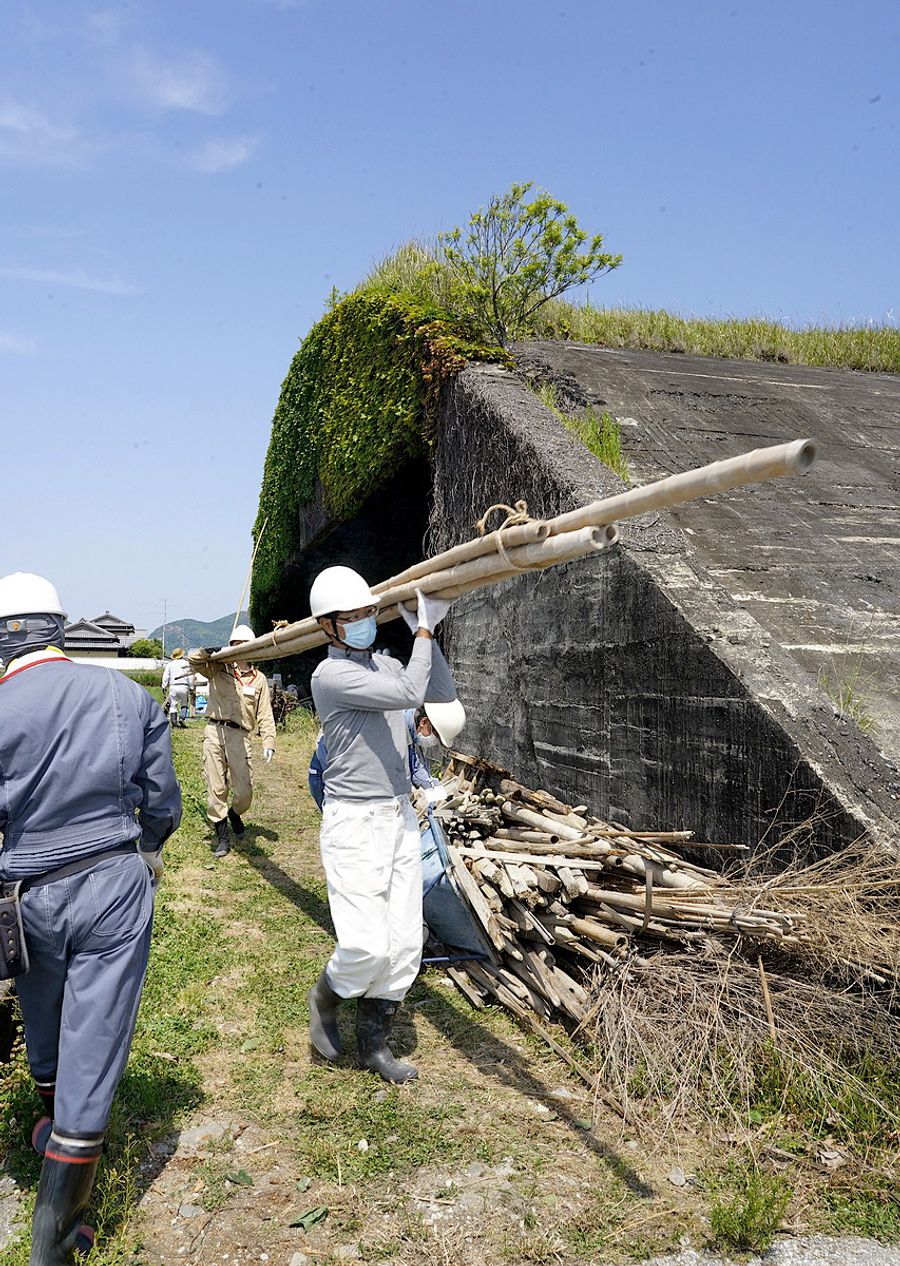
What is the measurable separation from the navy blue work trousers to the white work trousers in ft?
3.86

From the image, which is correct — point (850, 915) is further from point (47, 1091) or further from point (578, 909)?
point (47, 1091)

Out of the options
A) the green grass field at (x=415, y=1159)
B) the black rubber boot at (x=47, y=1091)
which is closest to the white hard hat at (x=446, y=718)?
the green grass field at (x=415, y=1159)

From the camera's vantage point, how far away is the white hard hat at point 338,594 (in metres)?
4.41

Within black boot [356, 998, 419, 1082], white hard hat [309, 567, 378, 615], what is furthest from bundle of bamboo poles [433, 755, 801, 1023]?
white hard hat [309, 567, 378, 615]

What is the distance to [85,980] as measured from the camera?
10.1 ft

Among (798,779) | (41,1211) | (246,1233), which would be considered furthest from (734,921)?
(41,1211)

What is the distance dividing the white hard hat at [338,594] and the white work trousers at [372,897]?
927 millimetres

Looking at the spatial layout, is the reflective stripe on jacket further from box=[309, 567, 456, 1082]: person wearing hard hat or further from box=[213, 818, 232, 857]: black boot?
box=[213, 818, 232, 857]: black boot

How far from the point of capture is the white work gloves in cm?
454

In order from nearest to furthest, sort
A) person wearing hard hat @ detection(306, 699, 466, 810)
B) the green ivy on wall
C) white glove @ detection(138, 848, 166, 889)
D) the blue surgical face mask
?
white glove @ detection(138, 848, 166, 889)
the blue surgical face mask
person wearing hard hat @ detection(306, 699, 466, 810)
the green ivy on wall

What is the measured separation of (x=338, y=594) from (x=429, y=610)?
1.54 feet

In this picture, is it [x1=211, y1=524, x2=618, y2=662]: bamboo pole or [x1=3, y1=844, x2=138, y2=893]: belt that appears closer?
[x1=3, y1=844, x2=138, y2=893]: belt

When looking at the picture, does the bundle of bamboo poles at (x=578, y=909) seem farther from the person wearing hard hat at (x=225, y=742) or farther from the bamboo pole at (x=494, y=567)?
the person wearing hard hat at (x=225, y=742)

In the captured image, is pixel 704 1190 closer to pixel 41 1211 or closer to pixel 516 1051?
pixel 516 1051
